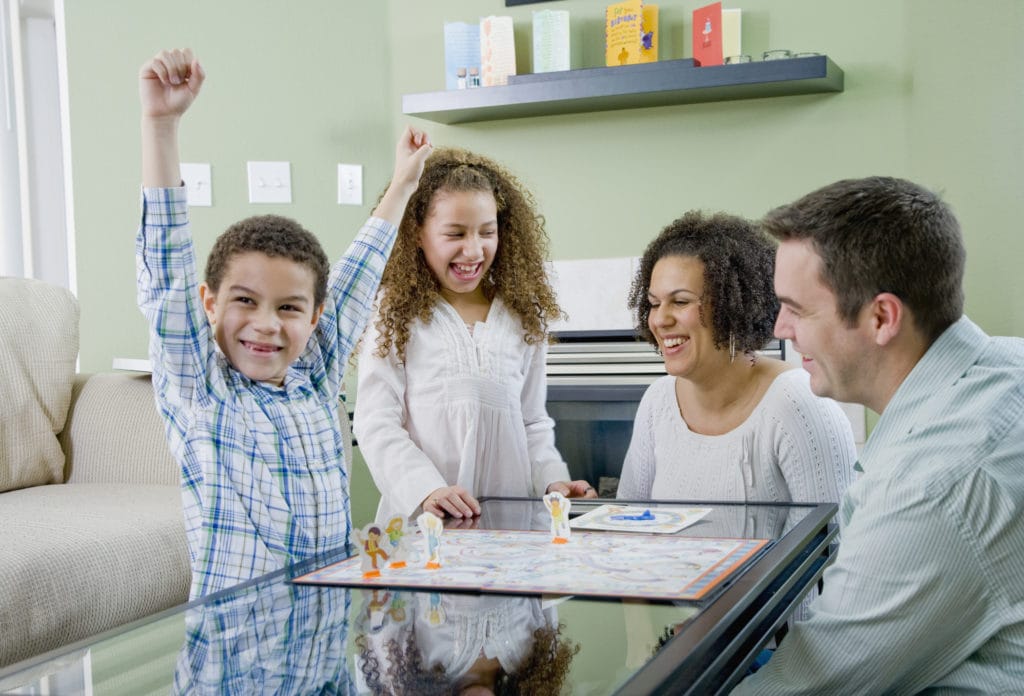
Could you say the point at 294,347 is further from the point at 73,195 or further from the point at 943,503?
the point at 73,195

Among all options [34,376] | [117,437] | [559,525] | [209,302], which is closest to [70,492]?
[117,437]

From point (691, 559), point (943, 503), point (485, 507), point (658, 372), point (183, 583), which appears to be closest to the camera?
point (943, 503)

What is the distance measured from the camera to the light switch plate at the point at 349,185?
340 cm

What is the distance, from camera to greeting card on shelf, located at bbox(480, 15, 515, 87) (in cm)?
315

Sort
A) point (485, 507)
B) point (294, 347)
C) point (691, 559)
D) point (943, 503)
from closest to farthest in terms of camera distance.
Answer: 1. point (943, 503)
2. point (691, 559)
3. point (294, 347)
4. point (485, 507)

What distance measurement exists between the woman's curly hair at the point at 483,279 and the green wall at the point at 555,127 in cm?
124

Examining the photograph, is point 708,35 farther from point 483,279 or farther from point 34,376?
point 34,376

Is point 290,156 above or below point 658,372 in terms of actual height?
above

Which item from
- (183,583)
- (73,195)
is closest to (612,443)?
(183,583)

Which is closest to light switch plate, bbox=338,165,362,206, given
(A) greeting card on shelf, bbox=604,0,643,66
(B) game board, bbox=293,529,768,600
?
(A) greeting card on shelf, bbox=604,0,643,66

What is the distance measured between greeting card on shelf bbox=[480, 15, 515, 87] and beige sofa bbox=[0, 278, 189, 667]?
4.48 feet

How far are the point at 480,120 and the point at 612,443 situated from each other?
3.73 feet

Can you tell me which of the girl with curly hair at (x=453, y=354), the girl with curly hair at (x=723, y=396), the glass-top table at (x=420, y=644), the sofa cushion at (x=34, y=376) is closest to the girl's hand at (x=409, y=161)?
the girl with curly hair at (x=453, y=354)

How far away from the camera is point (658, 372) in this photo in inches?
108
